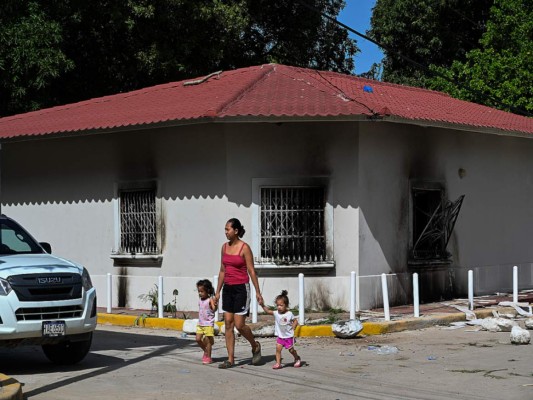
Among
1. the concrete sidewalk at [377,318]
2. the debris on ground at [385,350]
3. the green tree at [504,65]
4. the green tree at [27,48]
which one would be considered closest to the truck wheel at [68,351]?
the concrete sidewalk at [377,318]

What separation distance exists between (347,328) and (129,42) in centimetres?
1899

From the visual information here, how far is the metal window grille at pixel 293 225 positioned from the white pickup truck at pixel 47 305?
5679 mm

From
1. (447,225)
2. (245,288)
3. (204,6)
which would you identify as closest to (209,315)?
(245,288)

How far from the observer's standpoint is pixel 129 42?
30.6 m

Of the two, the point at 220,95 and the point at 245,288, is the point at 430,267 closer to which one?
the point at 220,95

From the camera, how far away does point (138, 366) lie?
11414 mm

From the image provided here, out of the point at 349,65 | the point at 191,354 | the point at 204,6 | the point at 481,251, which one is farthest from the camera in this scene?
the point at 349,65

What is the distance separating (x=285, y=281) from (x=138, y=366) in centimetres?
553

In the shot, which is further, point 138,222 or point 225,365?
point 138,222

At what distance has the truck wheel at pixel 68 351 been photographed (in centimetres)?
1146

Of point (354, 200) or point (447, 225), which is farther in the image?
point (447, 225)

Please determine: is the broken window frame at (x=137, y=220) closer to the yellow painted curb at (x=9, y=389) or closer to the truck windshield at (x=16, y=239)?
the truck windshield at (x=16, y=239)

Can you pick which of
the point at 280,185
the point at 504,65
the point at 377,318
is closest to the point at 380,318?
the point at 377,318

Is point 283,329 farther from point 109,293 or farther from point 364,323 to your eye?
point 109,293
